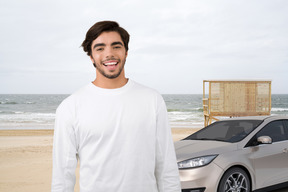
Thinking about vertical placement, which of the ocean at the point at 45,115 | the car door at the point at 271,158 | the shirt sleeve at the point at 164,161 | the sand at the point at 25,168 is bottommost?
the ocean at the point at 45,115

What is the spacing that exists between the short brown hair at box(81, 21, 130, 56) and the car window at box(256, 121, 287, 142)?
14.8 feet

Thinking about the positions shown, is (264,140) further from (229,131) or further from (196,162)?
(196,162)

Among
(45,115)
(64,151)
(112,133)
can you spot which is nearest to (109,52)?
(112,133)

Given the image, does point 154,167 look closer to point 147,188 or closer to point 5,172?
point 147,188

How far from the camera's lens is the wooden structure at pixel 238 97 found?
13.5 metres

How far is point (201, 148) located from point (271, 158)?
120 cm

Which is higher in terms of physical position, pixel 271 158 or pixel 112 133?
pixel 112 133

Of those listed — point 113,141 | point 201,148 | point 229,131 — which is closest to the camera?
point 113,141

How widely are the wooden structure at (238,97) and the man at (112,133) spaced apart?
11653mm

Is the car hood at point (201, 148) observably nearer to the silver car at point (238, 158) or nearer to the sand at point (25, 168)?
the silver car at point (238, 158)

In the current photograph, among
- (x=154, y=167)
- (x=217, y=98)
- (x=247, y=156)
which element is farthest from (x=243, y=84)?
(x=154, y=167)

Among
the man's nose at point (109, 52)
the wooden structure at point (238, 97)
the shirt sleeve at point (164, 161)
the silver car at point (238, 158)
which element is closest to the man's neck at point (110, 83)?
the man's nose at point (109, 52)

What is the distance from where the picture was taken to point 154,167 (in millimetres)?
2029

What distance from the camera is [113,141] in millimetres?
1934
